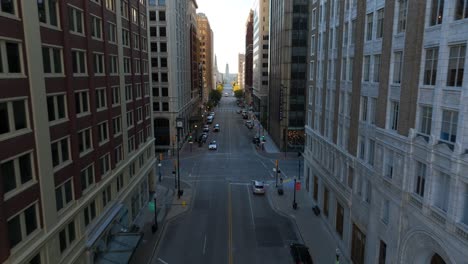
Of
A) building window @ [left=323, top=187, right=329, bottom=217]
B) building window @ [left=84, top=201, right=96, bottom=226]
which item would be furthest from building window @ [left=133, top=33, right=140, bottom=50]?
building window @ [left=323, top=187, right=329, bottom=217]

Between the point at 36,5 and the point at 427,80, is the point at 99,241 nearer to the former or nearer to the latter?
the point at 36,5

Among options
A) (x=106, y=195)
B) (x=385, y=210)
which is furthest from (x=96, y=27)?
(x=385, y=210)

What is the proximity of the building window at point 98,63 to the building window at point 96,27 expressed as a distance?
1.50 metres

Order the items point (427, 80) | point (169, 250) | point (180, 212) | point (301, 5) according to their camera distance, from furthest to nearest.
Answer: point (301, 5), point (180, 212), point (169, 250), point (427, 80)

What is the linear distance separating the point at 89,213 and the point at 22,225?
8445 mm

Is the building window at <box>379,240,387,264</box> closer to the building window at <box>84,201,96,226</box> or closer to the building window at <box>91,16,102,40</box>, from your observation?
the building window at <box>84,201,96,226</box>

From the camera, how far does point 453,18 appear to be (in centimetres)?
1681

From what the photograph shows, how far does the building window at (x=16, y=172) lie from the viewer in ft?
51.5

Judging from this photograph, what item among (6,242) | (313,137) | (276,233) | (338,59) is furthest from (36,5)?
(313,137)

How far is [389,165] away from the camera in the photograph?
22703 millimetres

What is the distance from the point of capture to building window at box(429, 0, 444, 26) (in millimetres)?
17609

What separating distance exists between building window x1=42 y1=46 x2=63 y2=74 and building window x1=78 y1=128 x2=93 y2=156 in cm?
510

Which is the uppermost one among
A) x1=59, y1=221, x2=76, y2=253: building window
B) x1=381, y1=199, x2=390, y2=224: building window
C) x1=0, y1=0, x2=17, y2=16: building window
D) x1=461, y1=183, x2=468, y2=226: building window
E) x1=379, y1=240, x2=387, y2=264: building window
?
x1=0, y1=0, x2=17, y2=16: building window

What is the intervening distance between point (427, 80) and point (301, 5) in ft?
173
